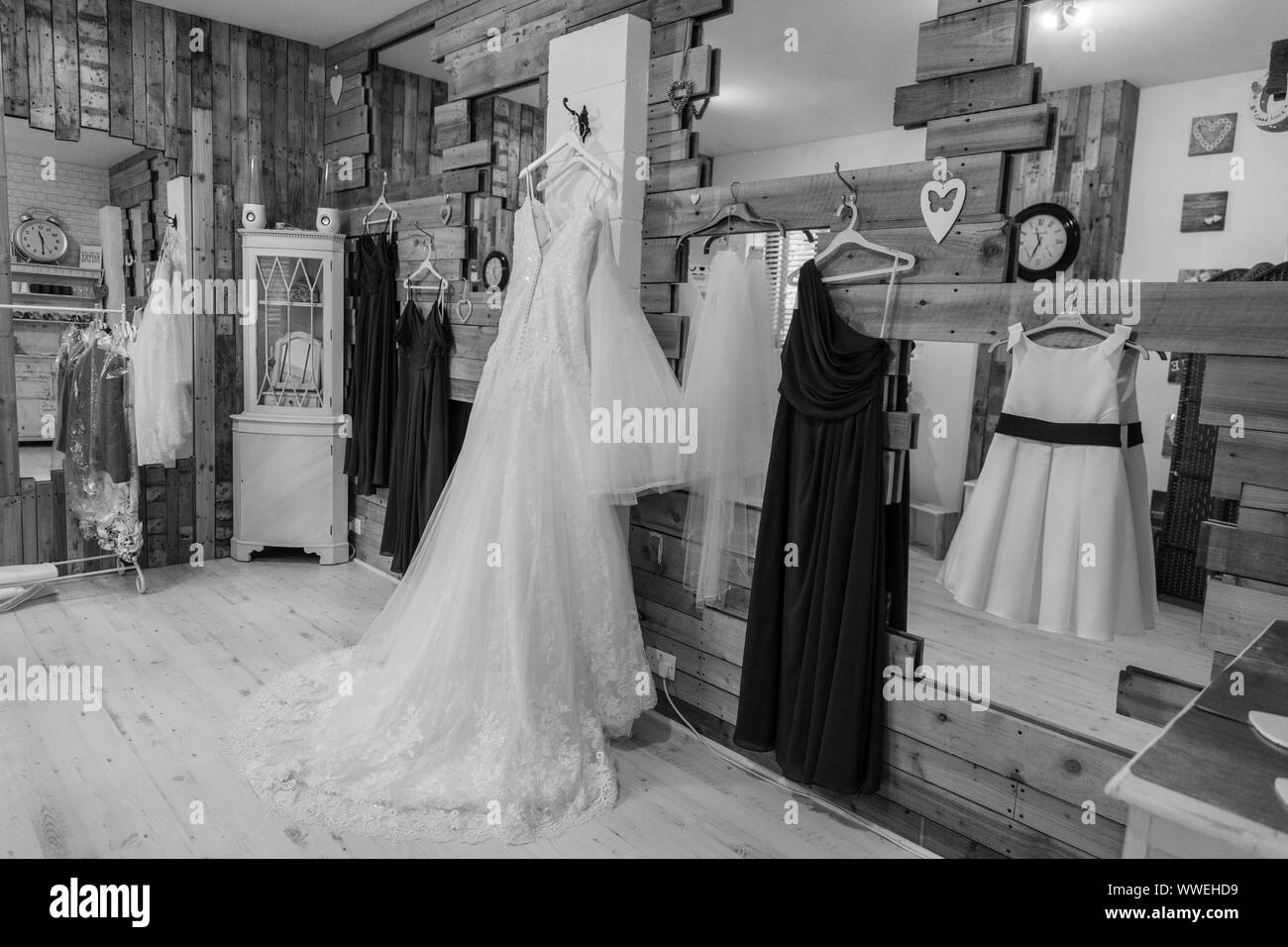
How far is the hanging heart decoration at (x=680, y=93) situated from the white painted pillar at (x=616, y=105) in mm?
127

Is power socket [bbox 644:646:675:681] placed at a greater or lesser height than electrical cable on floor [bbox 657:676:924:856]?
greater

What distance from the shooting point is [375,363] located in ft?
15.1

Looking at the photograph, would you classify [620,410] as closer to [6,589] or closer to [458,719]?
[458,719]

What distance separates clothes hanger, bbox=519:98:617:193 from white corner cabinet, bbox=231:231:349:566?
215 cm

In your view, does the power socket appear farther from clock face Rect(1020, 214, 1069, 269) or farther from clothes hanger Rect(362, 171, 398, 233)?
clothes hanger Rect(362, 171, 398, 233)

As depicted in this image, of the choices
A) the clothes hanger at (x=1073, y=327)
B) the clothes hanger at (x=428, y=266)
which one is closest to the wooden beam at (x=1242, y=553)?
the clothes hanger at (x=1073, y=327)

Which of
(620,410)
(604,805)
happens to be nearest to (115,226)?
(620,410)

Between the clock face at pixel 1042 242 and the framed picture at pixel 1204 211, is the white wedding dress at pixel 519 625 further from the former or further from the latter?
the framed picture at pixel 1204 211

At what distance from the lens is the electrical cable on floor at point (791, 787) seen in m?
2.45

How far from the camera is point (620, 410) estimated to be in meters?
2.76

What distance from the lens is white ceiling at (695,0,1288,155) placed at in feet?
9.50

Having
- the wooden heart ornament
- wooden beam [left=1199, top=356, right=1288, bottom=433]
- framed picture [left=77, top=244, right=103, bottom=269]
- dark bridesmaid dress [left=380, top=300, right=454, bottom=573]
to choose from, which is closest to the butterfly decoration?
the wooden heart ornament

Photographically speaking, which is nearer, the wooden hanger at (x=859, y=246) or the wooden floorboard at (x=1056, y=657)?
the wooden floorboard at (x=1056, y=657)
